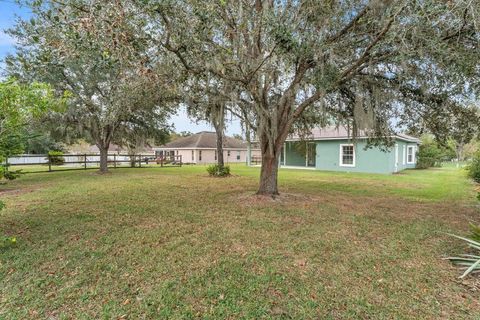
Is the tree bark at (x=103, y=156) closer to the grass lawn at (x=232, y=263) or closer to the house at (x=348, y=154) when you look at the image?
the grass lawn at (x=232, y=263)

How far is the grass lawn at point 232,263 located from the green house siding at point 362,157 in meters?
9.53

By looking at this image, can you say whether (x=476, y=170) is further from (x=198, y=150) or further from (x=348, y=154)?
(x=198, y=150)

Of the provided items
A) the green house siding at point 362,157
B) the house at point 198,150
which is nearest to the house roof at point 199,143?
the house at point 198,150

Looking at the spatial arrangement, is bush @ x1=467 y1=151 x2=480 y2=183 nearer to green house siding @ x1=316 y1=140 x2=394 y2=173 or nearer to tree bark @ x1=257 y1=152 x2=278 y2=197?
green house siding @ x1=316 y1=140 x2=394 y2=173

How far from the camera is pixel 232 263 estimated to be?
3.43m

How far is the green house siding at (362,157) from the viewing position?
1535 centimetres

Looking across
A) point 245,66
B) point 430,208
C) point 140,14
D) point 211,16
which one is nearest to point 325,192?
point 430,208

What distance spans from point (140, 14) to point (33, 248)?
3.54 m

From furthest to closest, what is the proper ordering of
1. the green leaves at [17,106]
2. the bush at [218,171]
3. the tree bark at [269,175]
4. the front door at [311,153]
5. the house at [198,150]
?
the house at [198,150]
the front door at [311,153]
the bush at [218,171]
the tree bark at [269,175]
the green leaves at [17,106]

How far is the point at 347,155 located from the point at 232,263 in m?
15.0

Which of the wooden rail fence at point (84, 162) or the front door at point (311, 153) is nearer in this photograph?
the front door at point (311, 153)

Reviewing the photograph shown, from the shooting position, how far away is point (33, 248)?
3.85 meters

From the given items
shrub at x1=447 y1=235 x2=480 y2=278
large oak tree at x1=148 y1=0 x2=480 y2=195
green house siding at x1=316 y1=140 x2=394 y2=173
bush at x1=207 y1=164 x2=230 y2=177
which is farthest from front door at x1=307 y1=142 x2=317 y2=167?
shrub at x1=447 y1=235 x2=480 y2=278

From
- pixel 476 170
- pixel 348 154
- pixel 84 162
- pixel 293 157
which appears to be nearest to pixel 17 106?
pixel 476 170
